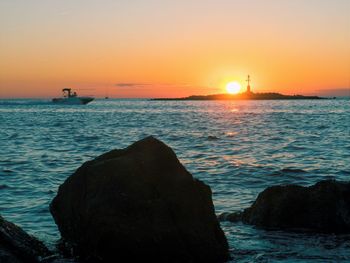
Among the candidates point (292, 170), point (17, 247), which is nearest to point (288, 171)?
point (292, 170)

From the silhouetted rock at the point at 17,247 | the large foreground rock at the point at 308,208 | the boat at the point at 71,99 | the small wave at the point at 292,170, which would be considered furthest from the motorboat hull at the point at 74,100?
the silhouetted rock at the point at 17,247

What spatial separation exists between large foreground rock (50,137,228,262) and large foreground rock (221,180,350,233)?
8.29 feet

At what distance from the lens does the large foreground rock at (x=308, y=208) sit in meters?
11.2

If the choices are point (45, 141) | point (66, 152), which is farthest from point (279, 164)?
point (45, 141)

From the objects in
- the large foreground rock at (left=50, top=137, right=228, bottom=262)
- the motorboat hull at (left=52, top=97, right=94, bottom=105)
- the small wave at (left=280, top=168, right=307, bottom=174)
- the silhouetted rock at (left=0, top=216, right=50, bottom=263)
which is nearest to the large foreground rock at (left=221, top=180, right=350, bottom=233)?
the large foreground rock at (left=50, top=137, right=228, bottom=262)

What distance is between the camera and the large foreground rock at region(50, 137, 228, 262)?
8.66 m

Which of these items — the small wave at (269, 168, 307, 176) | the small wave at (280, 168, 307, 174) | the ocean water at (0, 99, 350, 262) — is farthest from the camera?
the small wave at (280, 168, 307, 174)

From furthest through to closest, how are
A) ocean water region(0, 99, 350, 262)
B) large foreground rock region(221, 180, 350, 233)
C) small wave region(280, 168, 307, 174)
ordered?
small wave region(280, 168, 307, 174) → large foreground rock region(221, 180, 350, 233) → ocean water region(0, 99, 350, 262)

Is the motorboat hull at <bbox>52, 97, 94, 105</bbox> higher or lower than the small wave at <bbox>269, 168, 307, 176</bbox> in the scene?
higher

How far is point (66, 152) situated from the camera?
28.9m

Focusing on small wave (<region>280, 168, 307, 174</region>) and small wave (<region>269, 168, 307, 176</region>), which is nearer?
small wave (<region>269, 168, 307, 176</region>)

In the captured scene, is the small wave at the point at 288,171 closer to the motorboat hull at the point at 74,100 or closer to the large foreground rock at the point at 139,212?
the large foreground rock at the point at 139,212

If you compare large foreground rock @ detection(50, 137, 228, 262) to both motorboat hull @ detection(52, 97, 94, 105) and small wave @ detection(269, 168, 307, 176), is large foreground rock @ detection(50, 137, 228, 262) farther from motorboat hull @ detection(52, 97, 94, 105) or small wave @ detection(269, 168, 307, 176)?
motorboat hull @ detection(52, 97, 94, 105)

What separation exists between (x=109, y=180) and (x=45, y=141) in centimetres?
2892
